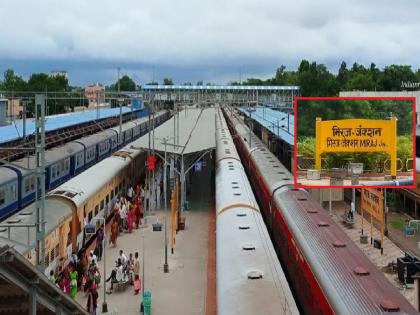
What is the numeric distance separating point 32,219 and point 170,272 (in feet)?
17.7

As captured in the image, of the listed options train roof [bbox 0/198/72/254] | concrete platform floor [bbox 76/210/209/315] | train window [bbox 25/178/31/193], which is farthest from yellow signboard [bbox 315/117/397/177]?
train window [bbox 25/178/31/193]

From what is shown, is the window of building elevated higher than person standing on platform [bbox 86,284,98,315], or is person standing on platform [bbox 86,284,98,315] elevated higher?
the window of building

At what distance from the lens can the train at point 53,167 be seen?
22016 mm

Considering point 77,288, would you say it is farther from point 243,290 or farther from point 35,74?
point 35,74

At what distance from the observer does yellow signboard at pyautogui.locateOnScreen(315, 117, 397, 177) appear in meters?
21.1

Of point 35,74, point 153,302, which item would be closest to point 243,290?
point 153,302

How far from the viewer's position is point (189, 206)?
32.0 meters

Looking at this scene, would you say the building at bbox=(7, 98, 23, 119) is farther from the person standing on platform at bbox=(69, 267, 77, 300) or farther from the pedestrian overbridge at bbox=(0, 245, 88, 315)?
the pedestrian overbridge at bbox=(0, 245, 88, 315)

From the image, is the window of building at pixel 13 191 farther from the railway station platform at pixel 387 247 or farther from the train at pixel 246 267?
the railway station platform at pixel 387 247

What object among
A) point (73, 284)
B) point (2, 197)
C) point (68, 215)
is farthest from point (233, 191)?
Answer: point (2, 197)

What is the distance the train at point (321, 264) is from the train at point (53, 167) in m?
6.52

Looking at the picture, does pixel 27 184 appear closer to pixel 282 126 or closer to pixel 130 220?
pixel 130 220

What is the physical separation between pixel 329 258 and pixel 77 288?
979 centimetres

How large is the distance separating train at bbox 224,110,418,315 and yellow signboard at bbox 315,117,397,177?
2464mm
